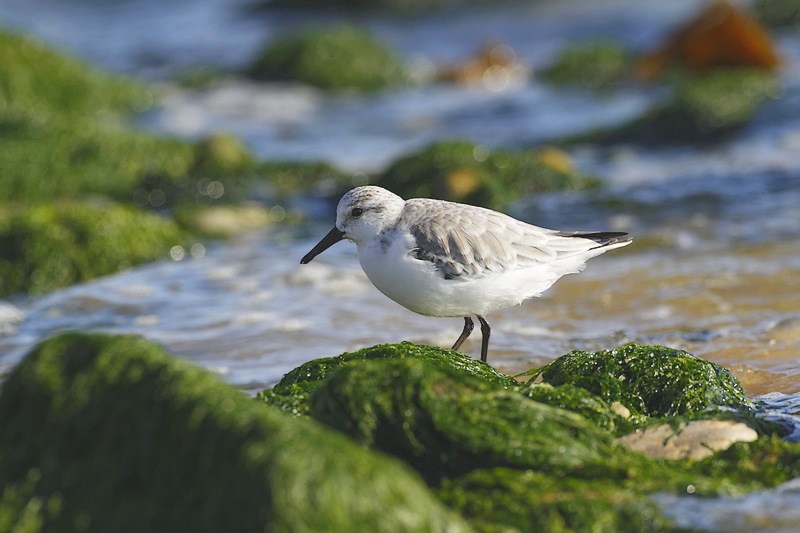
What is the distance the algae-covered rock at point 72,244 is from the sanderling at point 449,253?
315 centimetres

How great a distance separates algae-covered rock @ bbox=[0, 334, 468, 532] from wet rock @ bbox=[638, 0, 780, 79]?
1126 cm

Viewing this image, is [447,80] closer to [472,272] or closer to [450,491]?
[472,272]

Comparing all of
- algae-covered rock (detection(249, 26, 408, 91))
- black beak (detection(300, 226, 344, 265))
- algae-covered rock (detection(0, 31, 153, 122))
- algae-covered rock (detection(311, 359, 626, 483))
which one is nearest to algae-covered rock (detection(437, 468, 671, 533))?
algae-covered rock (detection(311, 359, 626, 483))

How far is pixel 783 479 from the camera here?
368 cm

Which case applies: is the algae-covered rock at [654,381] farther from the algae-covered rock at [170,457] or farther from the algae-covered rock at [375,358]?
the algae-covered rock at [170,457]

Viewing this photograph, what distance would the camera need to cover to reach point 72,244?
7.97 meters

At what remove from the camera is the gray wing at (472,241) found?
5.02 meters

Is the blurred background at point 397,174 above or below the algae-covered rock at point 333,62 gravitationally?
below

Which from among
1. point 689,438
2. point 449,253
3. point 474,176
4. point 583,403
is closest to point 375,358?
point 449,253

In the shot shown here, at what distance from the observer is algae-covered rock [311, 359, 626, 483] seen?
12.0 feet

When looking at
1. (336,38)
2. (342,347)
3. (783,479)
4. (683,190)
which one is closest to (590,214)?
(683,190)

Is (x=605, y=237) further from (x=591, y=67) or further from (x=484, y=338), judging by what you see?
(x=591, y=67)

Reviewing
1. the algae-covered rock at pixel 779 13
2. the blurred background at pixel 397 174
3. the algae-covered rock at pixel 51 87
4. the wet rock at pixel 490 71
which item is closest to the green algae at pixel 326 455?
the blurred background at pixel 397 174

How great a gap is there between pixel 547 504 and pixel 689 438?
35.7 inches
